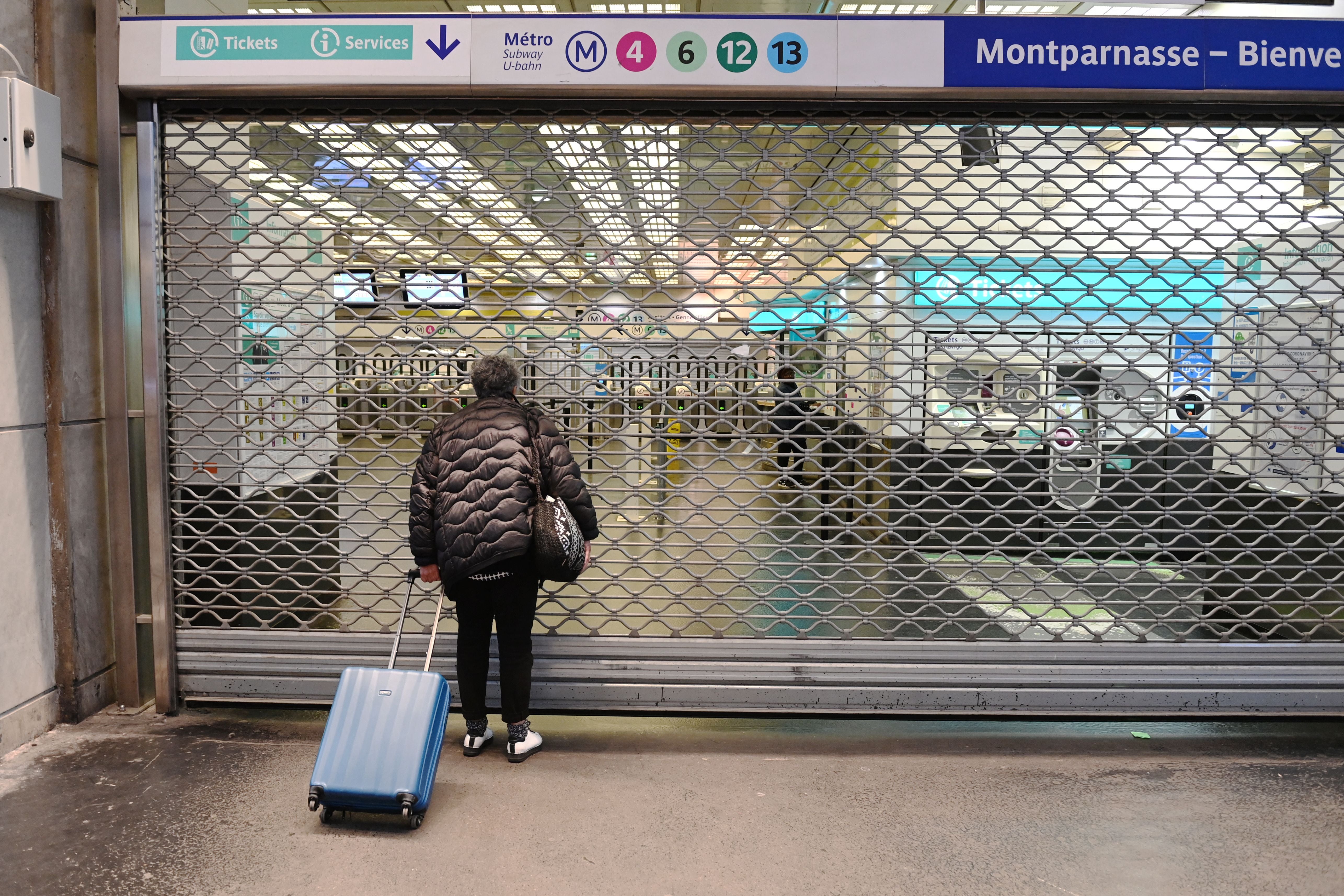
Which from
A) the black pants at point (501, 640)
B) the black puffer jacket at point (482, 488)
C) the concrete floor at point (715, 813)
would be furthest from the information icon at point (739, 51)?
the concrete floor at point (715, 813)

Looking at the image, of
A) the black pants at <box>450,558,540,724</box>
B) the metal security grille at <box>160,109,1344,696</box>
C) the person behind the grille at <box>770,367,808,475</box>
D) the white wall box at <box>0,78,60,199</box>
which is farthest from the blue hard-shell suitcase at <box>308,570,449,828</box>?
the white wall box at <box>0,78,60,199</box>

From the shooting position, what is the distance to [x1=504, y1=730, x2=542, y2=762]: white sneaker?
371 centimetres

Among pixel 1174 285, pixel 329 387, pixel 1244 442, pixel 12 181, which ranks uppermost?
pixel 12 181

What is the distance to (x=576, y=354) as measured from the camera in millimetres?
4262

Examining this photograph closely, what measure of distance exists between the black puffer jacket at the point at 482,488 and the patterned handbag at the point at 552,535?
0.02 metres

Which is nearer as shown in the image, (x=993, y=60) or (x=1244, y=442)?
(x=993, y=60)

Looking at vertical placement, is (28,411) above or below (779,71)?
below

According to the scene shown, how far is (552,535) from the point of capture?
3.52 m

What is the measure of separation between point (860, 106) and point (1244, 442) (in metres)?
2.56

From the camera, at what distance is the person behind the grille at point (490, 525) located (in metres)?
3.47

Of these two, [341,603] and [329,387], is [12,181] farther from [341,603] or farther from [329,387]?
[341,603]

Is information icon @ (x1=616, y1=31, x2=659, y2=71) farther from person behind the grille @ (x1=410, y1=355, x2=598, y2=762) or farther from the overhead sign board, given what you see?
person behind the grille @ (x1=410, y1=355, x2=598, y2=762)

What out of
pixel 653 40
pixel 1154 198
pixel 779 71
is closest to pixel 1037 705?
pixel 1154 198

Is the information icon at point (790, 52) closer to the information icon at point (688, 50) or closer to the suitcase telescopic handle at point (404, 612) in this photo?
the information icon at point (688, 50)
